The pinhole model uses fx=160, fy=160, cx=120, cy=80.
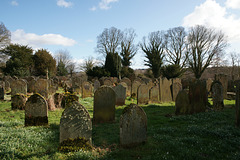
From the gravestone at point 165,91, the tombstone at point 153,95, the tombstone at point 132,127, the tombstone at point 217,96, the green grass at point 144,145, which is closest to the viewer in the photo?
the green grass at point 144,145

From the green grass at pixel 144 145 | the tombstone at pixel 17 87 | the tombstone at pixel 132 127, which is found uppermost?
the tombstone at pixel 17 87

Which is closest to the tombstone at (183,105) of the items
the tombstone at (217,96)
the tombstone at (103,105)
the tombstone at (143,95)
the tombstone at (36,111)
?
the tombstone at (217,96)

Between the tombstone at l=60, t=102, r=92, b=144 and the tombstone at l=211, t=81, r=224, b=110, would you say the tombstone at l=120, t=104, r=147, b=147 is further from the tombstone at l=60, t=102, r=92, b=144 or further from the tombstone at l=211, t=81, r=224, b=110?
the tombstone at l=211, t=81, r=224, b=110

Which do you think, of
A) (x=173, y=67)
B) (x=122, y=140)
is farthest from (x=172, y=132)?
(x=173, y=67)

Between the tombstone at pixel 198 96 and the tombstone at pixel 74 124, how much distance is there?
18.8 feet

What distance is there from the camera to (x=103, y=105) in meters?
6.40

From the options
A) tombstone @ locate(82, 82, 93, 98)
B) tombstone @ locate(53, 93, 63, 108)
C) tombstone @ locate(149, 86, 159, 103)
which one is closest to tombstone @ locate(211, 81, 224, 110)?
tombstone @ locate(149, 86, 159, 103)

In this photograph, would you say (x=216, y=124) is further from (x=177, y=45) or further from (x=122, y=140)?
(x=177, y=45)

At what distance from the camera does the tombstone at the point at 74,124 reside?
395cm

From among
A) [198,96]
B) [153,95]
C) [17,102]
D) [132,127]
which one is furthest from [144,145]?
[17,102]

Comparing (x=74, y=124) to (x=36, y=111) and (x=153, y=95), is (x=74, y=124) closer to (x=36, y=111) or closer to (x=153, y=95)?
(x=36, y=111)

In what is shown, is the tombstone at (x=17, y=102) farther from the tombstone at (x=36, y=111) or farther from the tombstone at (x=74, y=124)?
the tombstone at (x=74, y=124)

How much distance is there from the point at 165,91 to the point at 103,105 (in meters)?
7.39

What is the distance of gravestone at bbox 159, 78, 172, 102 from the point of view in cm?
1233
